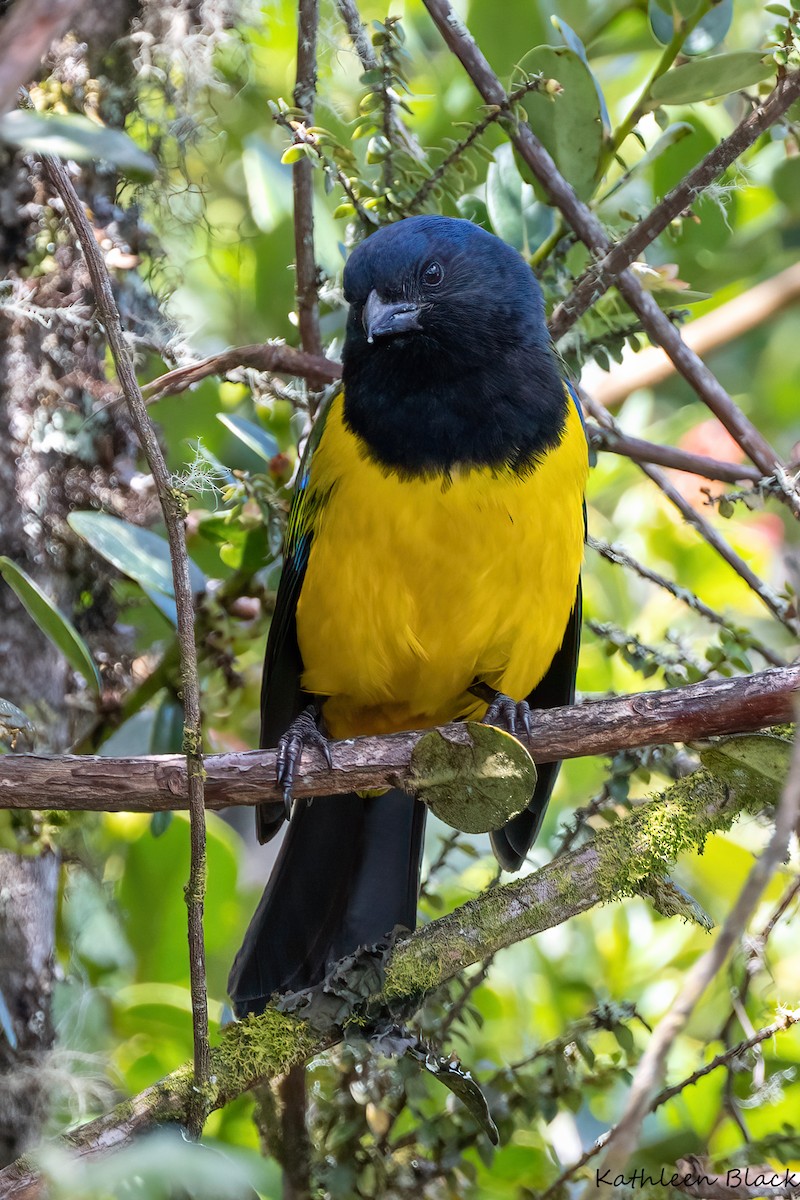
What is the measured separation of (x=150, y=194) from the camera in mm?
3125

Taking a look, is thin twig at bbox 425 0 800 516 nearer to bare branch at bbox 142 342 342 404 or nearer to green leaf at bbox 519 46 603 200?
green leaf at bbox 519 46 603 200

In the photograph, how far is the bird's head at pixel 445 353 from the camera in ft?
8.70

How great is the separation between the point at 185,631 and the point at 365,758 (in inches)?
23.8

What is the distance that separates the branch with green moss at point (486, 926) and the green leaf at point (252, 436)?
1.26m

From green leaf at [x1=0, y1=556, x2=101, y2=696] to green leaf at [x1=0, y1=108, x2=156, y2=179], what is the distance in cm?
124

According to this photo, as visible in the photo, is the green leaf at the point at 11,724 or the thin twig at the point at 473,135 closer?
the green leaf at the point at 11,724

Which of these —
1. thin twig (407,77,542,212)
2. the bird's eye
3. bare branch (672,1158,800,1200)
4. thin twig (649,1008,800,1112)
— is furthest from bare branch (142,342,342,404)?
bare branch (672,1158,800,1200)

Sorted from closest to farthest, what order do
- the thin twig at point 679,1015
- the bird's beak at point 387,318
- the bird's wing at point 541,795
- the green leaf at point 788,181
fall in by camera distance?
the thin twig at point 679,1015 < the bird's beak at point 387,318 < the bird's wing at point 541,795 < the green leaf at point 788,181

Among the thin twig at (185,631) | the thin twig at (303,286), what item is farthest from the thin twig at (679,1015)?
the thin twig at (303,286)

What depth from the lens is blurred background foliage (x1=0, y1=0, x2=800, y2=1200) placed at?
93.7 inches

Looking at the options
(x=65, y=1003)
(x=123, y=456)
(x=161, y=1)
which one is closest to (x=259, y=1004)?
(x=65, y=1003)

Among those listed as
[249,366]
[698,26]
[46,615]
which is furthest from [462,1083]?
[698,26]

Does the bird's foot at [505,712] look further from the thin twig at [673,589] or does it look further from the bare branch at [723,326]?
the bare branch at [723,326]

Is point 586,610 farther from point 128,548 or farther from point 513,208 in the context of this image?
point 128,548
